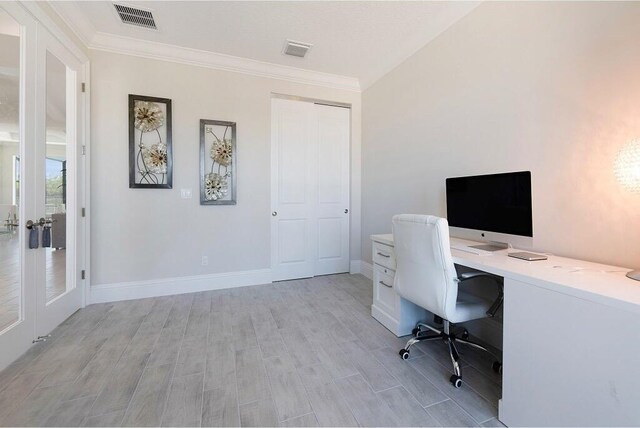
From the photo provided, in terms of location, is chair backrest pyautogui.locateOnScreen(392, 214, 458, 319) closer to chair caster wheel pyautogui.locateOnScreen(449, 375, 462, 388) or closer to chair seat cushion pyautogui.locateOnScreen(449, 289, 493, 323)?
chair seat cushion pyautogui.locateOnScreen(449, 289, 493, 323)

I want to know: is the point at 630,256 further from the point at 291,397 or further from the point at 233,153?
the point at 233,153

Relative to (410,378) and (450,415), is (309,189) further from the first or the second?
(450,415)

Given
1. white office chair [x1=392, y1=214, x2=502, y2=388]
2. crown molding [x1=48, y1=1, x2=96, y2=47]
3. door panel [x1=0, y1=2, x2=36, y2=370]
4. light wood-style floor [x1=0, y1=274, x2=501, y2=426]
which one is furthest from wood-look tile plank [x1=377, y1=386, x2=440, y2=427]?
crown molding [x1=48, y1=1, x2=96, y2=47]

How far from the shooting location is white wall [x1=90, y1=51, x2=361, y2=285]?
2975 millimetres

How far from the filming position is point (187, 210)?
3309mm

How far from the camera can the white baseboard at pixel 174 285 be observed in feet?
9.84

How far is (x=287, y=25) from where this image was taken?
8.93 ft

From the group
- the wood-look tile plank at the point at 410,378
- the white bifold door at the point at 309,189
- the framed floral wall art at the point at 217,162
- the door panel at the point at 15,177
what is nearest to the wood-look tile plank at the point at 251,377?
the wood-look tile plank at the point at 410,378

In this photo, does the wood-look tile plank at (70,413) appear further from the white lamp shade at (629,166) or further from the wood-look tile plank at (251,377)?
the white lamp shade at (629,166)

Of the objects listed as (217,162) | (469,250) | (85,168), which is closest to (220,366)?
(469,250)

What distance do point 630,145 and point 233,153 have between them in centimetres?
336

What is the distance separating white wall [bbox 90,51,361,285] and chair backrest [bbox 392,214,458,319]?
219 cm

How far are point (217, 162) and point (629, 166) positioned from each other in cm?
347

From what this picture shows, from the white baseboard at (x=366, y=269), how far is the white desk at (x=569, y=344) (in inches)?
92.5
